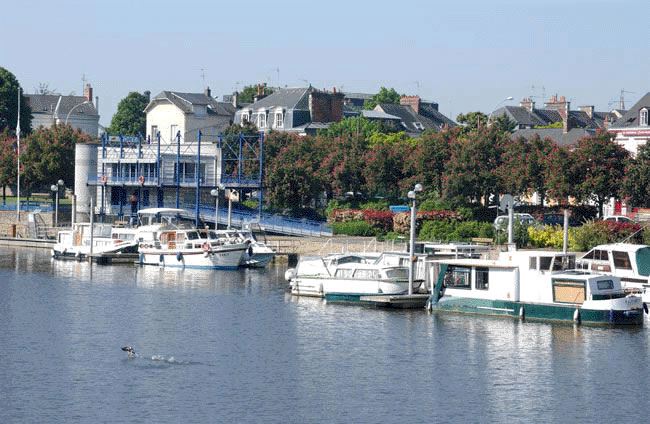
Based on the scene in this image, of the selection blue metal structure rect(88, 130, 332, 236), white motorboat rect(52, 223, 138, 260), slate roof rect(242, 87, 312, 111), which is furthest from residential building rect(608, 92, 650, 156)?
slate roof rect(242, 87, 312, 111)

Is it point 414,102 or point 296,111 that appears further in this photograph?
point 414,102

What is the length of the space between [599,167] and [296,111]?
6128 cm

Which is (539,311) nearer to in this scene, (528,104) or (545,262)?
(545,262)

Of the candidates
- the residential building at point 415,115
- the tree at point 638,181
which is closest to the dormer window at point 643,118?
the tree at point 638,181

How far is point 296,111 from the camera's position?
14888 cm

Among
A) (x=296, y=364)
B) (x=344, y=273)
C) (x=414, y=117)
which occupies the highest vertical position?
(x=414, y=117)

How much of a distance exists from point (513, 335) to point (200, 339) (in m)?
13.6

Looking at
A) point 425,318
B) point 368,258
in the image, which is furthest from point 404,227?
point 425,318

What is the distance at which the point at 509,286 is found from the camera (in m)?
61.1

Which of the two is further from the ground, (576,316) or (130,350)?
(576,316)

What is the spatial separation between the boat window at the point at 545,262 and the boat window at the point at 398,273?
8132 millimetres

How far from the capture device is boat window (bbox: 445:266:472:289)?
62.5m

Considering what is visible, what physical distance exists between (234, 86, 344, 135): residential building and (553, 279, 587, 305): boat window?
87.5 metres

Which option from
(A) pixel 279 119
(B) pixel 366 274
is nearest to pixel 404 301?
(B) pixel 366 274
